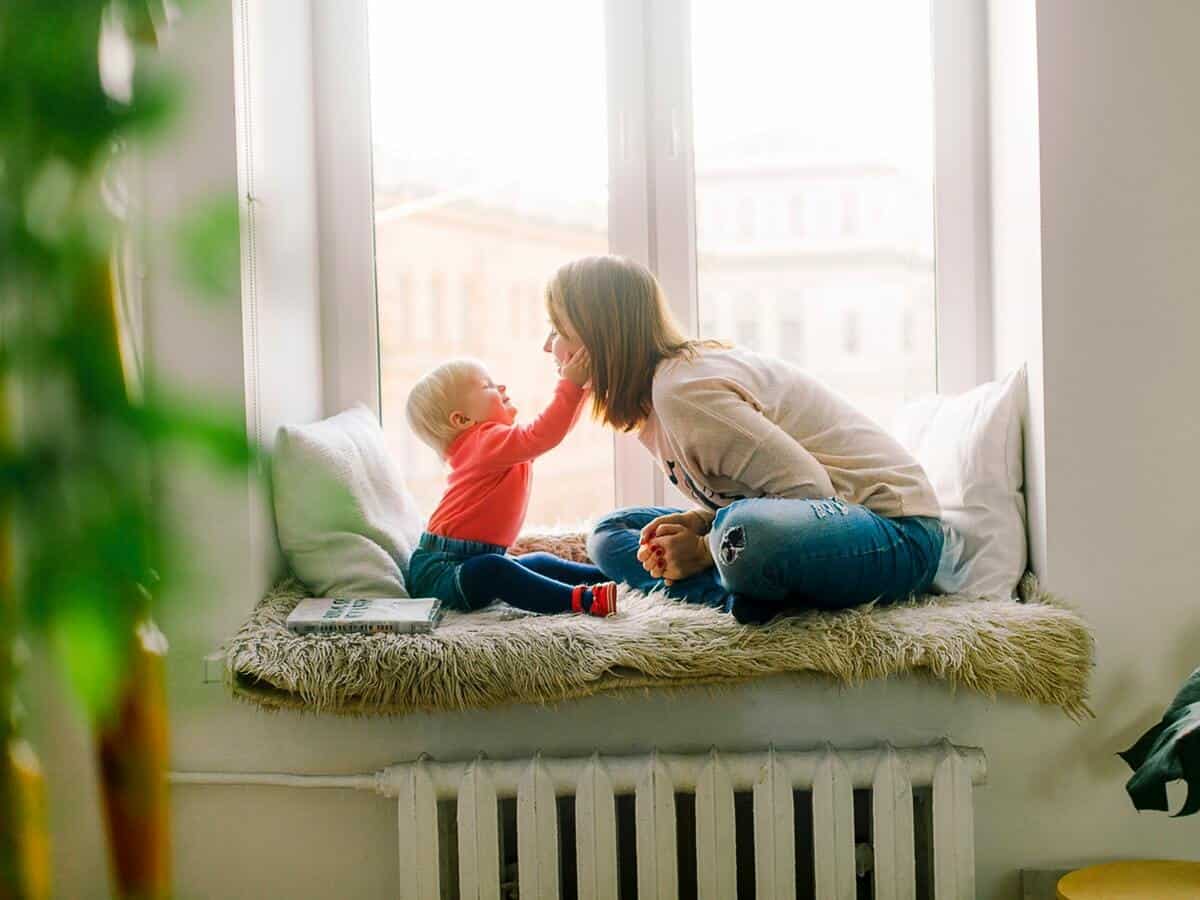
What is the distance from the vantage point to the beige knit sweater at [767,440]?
1609mm

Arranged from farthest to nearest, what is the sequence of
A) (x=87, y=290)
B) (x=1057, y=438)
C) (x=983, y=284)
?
(x=983, y=284) → (x=1057, y=438) → (x=87, y=290)

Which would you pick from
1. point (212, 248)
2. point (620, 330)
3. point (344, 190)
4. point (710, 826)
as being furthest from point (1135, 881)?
point (344, 190)

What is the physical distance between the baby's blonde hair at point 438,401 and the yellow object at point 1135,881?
113 cm

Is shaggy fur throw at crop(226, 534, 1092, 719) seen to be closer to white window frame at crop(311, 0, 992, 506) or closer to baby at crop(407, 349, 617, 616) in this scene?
baby at crop(407, 349, 617, 616)

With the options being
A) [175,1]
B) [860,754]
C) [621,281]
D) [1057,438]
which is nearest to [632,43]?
[621,281]

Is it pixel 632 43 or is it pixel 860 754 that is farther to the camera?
pixel 632 43

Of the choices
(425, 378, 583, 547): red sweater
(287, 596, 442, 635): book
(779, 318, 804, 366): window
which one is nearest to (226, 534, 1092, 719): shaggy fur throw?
(287, 596, 442, 635): book

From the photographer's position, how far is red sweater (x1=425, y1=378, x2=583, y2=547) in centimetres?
180

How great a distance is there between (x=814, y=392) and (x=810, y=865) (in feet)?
2.37

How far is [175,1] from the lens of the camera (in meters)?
0.32

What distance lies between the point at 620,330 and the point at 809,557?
0.47 meters

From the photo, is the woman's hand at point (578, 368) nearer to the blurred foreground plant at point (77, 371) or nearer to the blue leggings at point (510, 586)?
the blue leggings at point (510, 586)

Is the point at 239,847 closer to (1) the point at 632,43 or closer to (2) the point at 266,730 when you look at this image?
(2) the point at 266,730

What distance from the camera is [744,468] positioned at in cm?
163
